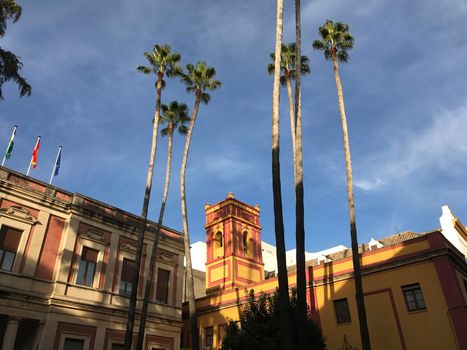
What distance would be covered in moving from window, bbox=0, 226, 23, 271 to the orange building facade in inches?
1.8

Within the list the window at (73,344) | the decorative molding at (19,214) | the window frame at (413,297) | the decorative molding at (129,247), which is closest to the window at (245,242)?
the decorative molding at (129,247)

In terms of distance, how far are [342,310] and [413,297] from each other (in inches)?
161

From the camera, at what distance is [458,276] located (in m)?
20.6

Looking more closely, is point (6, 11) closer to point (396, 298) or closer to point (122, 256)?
point (122, 256)

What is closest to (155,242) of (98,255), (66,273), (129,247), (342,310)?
(129,247)

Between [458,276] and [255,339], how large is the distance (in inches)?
465

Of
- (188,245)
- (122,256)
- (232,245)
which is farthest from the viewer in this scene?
(232,245)

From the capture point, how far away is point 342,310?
2292 centimetres

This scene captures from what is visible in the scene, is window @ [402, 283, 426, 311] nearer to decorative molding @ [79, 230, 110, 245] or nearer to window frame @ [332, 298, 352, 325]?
window frame @ [332, 298, 352, 325]

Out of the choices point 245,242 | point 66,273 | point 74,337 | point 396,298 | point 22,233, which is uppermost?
point 245,242

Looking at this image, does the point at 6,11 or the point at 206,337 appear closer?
the point at 6,11

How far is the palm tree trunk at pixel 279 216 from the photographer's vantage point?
11023 millimetres

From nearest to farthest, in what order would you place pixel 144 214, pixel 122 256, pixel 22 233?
pixel 22 233
pixel 144 214
pixel 122 256

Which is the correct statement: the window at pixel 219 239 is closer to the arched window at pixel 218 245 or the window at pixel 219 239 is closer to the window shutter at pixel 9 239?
the arched window at pixel 218 245
